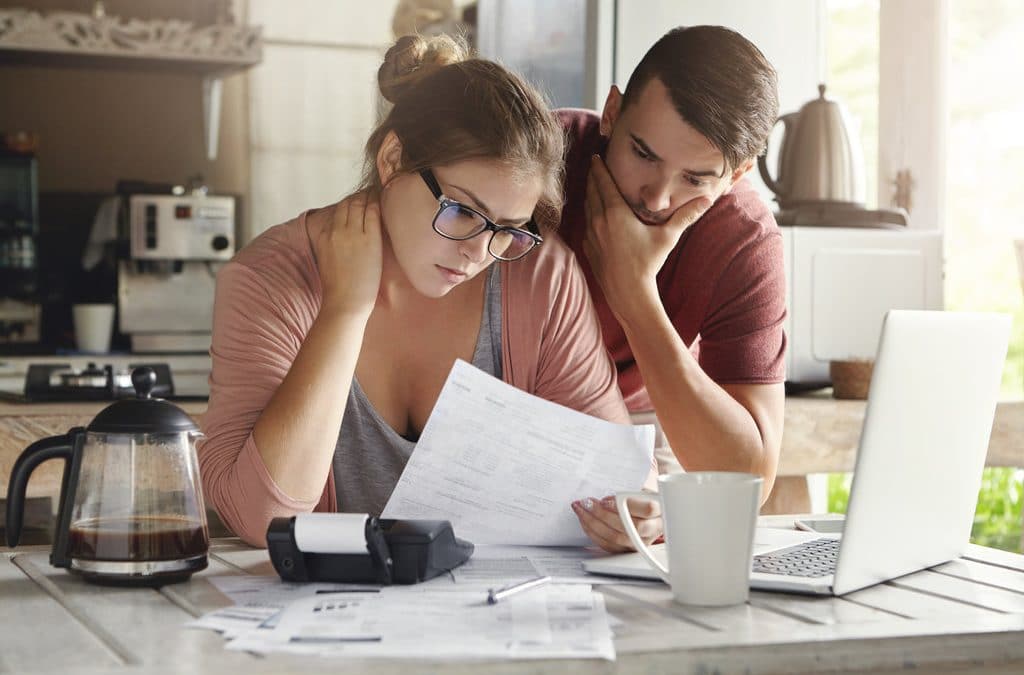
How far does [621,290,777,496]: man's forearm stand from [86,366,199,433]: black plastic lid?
26.9 inches

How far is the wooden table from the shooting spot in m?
0.79

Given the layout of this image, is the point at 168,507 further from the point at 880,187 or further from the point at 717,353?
the point at 880,187

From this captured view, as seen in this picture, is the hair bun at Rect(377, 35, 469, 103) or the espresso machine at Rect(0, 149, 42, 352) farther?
the espresso machine at Rect(0, 149, 42, 352)

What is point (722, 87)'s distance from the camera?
1.45m

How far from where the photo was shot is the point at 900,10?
3.29 meters

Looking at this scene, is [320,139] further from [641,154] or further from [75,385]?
[641,154]

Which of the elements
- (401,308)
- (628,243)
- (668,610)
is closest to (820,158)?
(628,243)

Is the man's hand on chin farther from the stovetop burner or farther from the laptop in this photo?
the stovetop burner

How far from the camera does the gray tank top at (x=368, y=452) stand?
147 centimetres

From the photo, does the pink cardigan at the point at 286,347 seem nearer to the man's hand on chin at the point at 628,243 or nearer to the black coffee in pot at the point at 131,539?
the man's hand on chin at the point at 628,243

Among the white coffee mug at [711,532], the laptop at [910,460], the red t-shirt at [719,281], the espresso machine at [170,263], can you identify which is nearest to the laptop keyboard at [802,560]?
the laptop at [910,460]

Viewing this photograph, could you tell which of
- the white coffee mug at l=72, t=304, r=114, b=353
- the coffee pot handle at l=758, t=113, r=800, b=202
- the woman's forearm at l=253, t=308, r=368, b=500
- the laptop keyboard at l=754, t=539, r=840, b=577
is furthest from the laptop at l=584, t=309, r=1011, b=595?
the white coffee mug at l=72, t=304, r=114, b=353

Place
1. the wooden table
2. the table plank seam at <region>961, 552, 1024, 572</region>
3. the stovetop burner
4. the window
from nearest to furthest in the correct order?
the wooden table, the table plank seam at <region>961, 552, 1024, 572</region>, the stovetop burner, the window

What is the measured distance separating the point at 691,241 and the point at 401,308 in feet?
1.40
